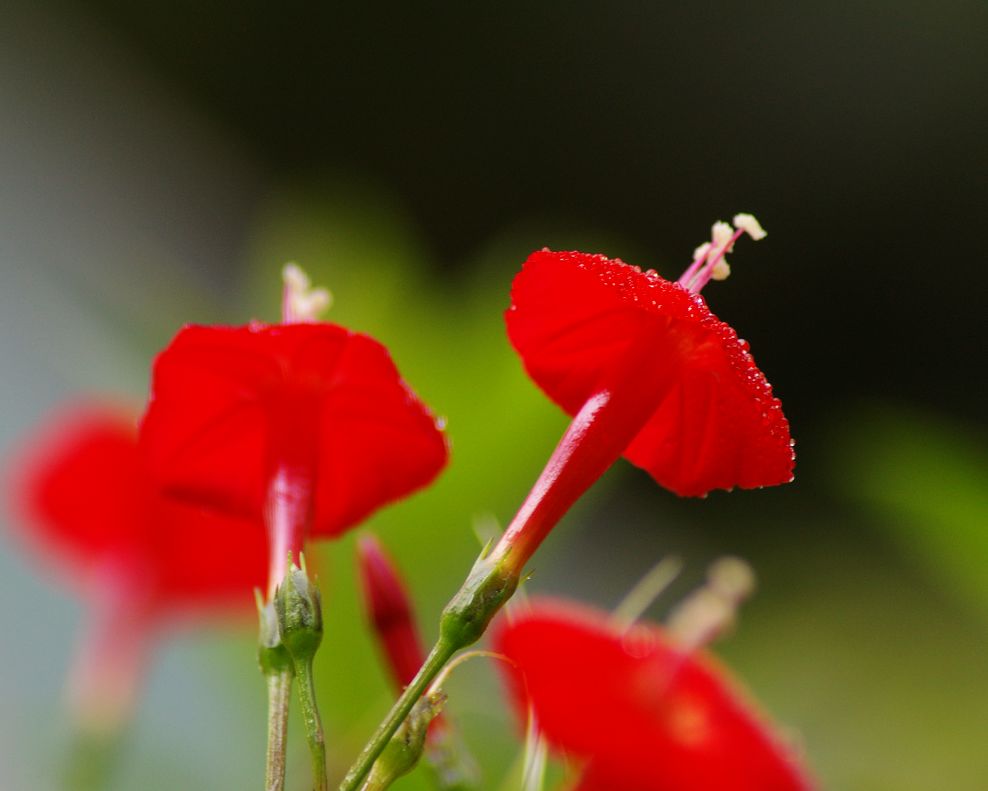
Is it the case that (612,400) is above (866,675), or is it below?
above

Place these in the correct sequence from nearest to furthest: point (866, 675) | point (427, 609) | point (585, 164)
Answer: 1. point (427, 609)
2. point (866, 675)
3. point (585, 164)

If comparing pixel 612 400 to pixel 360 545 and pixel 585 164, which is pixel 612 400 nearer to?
pixel 360 545

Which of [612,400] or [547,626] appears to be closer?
[612,400]

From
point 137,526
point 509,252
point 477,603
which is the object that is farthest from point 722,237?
point 509,252

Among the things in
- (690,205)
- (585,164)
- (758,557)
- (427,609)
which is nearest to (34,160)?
(585,164)

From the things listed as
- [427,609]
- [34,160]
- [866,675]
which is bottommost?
[866,675]

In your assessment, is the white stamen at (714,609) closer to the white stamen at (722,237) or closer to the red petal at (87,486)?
the white stamen at (722,237)

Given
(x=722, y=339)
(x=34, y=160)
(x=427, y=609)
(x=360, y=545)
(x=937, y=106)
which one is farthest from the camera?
(x=34, y=160)

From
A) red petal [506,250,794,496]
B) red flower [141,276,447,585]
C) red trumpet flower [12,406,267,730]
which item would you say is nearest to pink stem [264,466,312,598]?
red flower [141,276,447,585]
